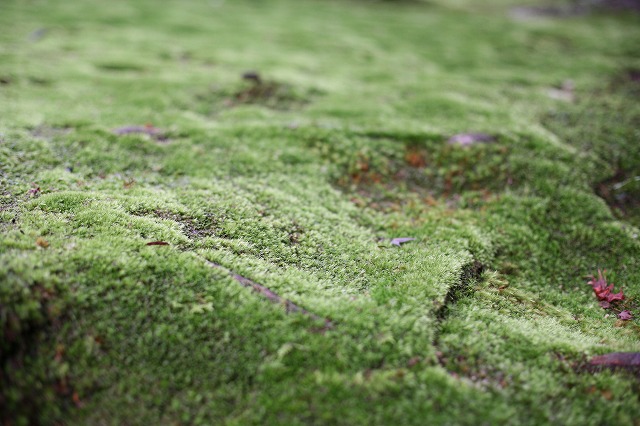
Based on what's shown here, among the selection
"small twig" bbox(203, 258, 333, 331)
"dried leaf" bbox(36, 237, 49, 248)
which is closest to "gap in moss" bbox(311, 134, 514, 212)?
"small twig" bbox(203, 258, 333, 331)

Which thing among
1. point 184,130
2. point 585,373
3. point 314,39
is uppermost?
point 314,39

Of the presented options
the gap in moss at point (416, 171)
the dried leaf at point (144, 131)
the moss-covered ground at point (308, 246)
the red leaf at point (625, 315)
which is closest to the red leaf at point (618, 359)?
the moss-covered ground at point (308, 246)

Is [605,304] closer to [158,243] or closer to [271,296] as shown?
[271,296]

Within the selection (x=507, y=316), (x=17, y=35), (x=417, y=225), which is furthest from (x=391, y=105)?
(x=17, y=35)

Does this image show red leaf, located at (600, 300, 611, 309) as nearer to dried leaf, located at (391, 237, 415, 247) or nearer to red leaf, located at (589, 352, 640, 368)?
red leaf, located at (589, 352, 640, 368)

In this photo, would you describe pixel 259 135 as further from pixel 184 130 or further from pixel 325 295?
pixel 325 295

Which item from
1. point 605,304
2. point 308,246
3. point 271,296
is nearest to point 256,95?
point 308,246
